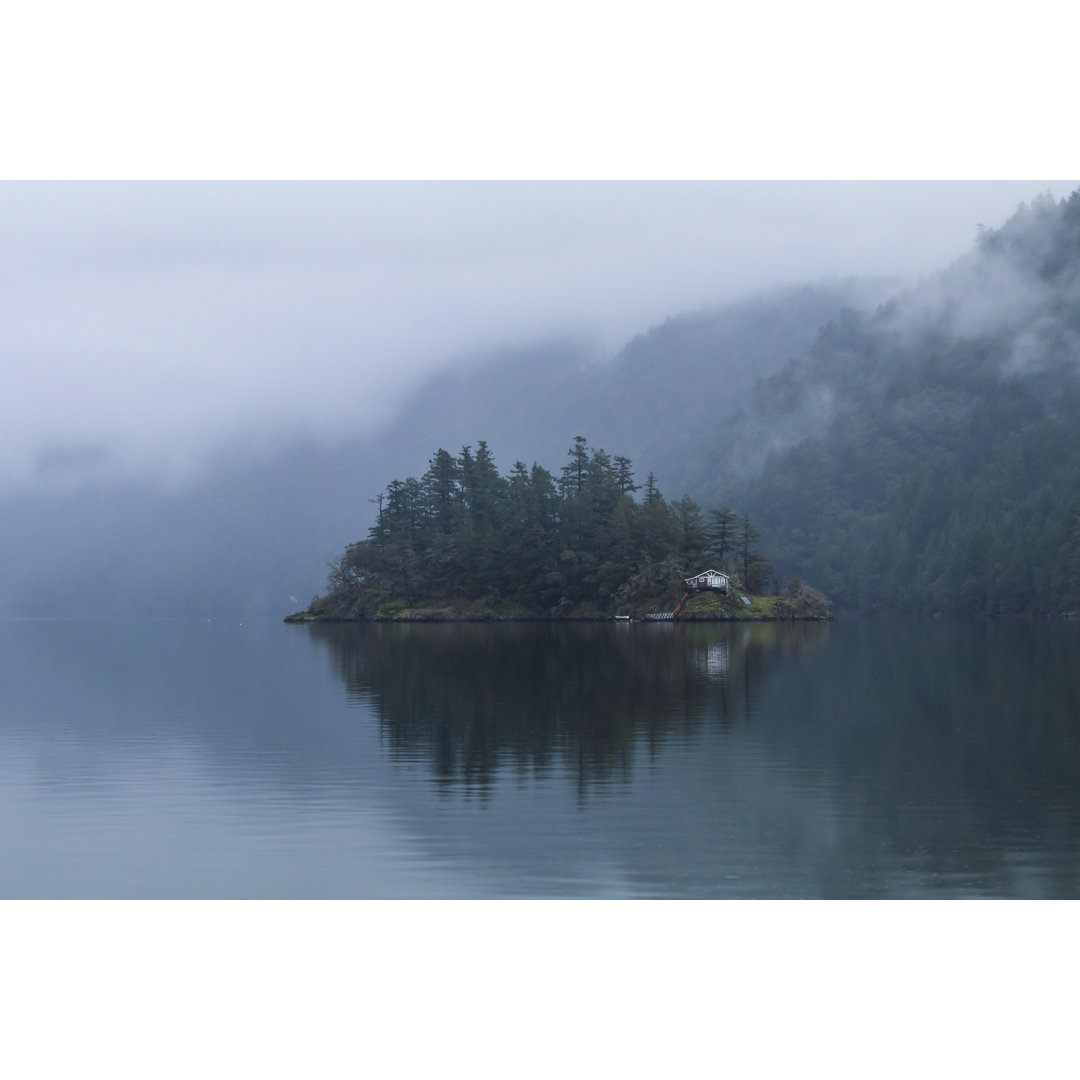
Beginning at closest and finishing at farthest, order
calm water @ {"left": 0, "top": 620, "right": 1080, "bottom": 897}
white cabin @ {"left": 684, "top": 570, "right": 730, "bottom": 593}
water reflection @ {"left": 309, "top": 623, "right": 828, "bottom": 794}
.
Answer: calm water @ {"left": 0, "top": 620, "right": 1080, "bottom": 897} < water reflection @ {"left": 309, "top": 623, "right": 828, "bottom": 794} < white cabin @ {"left": 684, "top": 570, "right": 730, "bottom": 593}

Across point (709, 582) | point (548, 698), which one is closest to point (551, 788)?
point (548, 698)

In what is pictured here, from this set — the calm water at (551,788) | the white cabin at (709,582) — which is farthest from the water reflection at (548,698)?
the white cabin at (709,582)

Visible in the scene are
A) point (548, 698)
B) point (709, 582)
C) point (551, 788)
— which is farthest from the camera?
point (709, 582)

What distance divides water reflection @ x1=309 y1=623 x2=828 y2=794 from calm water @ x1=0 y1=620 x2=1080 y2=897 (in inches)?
10.9

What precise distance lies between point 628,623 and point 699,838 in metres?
156

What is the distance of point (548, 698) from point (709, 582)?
132780mm

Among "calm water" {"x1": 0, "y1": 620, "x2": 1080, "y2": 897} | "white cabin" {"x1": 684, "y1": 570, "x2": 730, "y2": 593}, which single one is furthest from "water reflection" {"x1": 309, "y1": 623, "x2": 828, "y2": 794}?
"white cabin" {"x1": 684, "y1": 570, "x2": 730, "y2": 593}

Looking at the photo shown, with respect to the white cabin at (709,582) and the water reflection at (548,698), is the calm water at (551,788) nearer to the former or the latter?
the water reflection at (548,698)

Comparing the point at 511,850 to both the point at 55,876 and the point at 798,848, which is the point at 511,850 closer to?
the point at 798,848

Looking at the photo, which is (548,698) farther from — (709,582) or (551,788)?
(709,582)

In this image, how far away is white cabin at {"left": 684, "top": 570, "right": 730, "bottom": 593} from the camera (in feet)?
618

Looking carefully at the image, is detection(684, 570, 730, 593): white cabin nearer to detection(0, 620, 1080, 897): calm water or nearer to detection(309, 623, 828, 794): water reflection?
detection(309, 623, 828, 794): water reflection

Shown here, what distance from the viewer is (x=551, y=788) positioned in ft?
112

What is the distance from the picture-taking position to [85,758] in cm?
4175
